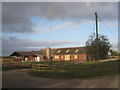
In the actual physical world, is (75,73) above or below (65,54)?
below

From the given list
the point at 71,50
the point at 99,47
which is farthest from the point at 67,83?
the point at 71,50

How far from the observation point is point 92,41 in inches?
1468

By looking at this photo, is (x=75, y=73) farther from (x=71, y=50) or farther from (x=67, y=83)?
(x=71, y=50)

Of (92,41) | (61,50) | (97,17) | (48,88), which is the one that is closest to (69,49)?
(61,50)

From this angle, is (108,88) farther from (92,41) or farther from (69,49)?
(69,49)

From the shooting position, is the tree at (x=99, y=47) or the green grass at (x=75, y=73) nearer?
the green grass at (x=75, y=73)

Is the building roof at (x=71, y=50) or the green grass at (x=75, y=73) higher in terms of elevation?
the building roof at (x=71, y=50)

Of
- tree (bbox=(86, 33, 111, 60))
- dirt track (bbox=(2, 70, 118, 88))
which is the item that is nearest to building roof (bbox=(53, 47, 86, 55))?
tree (bbox=(86, 33, 111, 60))

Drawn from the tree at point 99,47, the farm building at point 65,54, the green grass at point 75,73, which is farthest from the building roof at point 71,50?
the green grass at point 75,73

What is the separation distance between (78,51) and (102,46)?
1971 cm

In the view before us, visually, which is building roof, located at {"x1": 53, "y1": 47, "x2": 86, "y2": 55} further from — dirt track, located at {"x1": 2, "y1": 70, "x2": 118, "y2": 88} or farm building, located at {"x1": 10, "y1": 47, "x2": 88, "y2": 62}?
dirt track, located at {"x1": 2, "y1": 70, "x2": 118, "y2": 88}

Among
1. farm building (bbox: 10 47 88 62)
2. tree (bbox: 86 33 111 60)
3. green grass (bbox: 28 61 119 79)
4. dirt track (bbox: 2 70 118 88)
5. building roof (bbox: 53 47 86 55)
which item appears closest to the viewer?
dirt track (bbox: 2 70 118 88)

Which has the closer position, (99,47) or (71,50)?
(99,47)

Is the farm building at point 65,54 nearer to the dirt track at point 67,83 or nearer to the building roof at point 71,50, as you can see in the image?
the building roof at point 71,50
